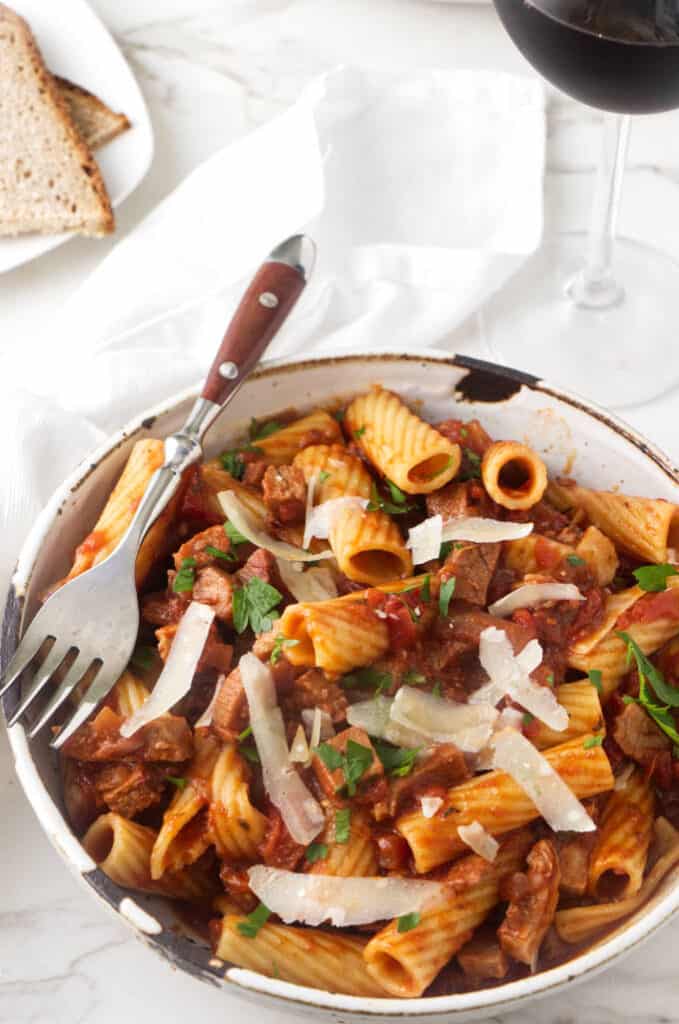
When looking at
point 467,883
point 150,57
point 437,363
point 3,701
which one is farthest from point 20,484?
point 150,57

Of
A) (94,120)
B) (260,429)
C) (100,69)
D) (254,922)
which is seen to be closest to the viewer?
(254,922)

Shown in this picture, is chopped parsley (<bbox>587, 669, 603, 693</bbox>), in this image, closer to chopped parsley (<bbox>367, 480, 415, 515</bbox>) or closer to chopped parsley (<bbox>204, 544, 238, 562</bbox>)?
chopped parsley (<bbox>367, 480, 415, 515</bbox>)

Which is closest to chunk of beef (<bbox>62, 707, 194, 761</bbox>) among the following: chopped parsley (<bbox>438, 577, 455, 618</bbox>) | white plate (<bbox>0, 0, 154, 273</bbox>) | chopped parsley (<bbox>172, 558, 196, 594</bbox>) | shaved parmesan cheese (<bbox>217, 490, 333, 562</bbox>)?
chopped parsley (<bbox>172, 558, 196, 594</bbox>)

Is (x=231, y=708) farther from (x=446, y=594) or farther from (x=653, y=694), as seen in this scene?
(x=653, y=694)

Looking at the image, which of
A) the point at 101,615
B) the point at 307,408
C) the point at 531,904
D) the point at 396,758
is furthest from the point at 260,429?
the point at 531,904

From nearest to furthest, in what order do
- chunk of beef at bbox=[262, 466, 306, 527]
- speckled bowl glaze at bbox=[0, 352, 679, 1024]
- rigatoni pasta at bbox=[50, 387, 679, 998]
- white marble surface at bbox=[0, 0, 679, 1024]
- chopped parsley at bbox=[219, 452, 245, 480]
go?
speckled bowl glaze at bbox=[0, 352, 679, 1024], rigatoni pasta at bbox=[50, 387, 679, 998], chunk of beef at bbox=[262, 466, 306, 527], chopped parsley at bbox=[219, 452, 245, 480], white marble surface at bbox=[0, 0, 679, 1024]

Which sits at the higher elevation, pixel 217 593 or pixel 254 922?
pixel 217 593
